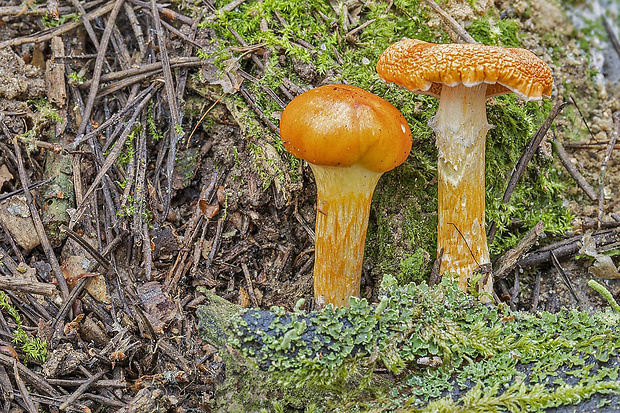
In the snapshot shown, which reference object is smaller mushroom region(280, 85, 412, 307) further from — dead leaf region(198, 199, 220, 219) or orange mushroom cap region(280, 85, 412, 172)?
dead leaf region(198, 199, 220, 219)

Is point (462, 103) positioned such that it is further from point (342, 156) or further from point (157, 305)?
point (157, 305)

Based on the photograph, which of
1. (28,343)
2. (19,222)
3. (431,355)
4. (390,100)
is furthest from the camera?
(390,100)

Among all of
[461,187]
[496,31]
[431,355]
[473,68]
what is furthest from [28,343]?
[496,31]

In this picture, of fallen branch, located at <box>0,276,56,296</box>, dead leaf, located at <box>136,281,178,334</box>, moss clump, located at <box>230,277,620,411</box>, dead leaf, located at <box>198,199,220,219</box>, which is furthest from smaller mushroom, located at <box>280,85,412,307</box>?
fallen branch, located at <box>0,276,56,296</box>

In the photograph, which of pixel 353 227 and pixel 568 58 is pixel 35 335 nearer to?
pixel 353 227

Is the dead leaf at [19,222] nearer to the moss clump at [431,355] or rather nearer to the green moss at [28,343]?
the green moss at [28,343]

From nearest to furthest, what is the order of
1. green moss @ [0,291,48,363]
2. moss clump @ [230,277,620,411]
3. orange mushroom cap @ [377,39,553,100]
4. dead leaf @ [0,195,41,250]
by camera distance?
moss clump @ [230,277,620,411], orange mushroom cap @ [377,39,553,100], green moss @ [0,291,48,363], dead leaf @ [0,195,41,250]
